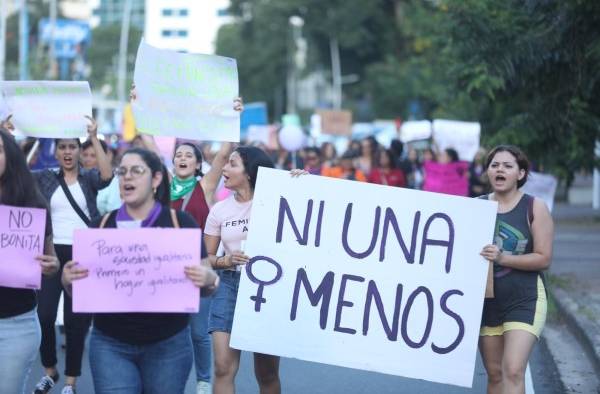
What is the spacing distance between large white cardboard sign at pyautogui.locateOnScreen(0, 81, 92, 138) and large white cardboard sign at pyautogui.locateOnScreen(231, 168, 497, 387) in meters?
2.41

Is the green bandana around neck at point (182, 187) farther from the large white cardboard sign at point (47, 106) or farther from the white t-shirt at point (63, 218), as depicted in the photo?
the large white cardboard sign at point (47, 106)

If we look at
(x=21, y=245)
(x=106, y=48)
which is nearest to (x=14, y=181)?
(x=21, y=245)

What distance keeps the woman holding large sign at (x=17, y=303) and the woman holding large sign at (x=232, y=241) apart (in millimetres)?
1330

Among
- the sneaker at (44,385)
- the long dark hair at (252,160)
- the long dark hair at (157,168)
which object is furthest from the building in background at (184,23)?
the long dark hair at (157,168)

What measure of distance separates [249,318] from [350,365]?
1.96 ft

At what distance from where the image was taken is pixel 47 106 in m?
8.77

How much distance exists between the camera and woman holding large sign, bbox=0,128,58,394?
218 inches

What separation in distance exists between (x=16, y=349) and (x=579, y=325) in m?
6.32

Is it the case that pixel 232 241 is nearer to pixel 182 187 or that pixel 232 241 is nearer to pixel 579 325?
pixel 182 187

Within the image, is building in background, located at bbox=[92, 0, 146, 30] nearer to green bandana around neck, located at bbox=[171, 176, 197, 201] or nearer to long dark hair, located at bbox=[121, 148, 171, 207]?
green bandana around neck, located at bbox=[171, 176, 197, 201]

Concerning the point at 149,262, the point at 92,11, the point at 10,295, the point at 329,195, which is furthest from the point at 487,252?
the point at 92,11

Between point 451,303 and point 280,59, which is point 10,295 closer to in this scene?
point 451,303

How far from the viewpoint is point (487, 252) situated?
21.4ft

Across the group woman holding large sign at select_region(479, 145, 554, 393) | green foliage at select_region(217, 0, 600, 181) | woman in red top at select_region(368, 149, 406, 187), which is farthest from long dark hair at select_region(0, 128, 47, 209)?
woman in red top at select_region(368, 149, 406, 187)
